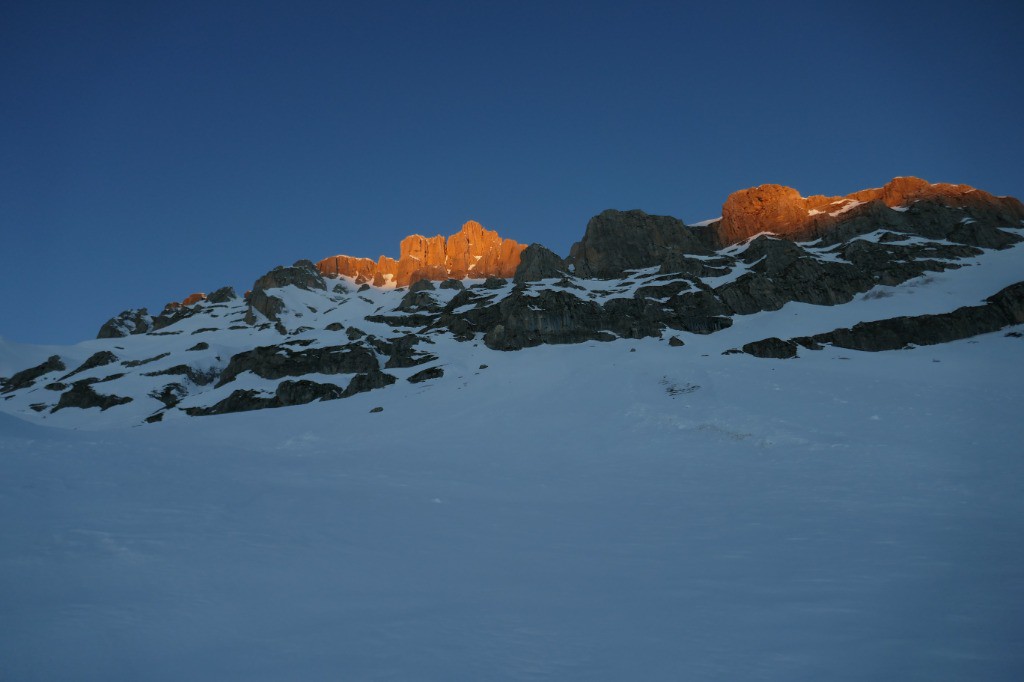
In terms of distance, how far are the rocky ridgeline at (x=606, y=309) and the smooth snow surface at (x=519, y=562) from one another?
3680 cm

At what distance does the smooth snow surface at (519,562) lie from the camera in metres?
5.48

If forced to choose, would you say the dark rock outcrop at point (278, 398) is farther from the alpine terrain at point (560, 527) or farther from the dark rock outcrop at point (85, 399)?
the dark rock outcrop at point (85, 399)

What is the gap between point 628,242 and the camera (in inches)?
3873

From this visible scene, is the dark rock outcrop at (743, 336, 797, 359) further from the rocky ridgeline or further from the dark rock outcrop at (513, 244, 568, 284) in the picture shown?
the dark rock outcrop at (513, 244, 568, 284)

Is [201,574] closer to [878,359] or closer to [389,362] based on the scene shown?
[878,359]

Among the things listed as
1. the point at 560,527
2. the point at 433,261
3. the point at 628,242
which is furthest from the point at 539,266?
the point at 560,527

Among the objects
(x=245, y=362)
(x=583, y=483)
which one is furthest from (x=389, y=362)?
(x=583, y=483)

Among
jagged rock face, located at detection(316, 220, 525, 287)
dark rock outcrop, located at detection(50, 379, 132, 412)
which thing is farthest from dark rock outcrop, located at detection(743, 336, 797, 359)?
jagged rock face, located at detection(316, 220, 525, 287)

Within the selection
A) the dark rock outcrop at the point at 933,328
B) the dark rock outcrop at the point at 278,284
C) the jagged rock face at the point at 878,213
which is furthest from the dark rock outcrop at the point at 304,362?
the jagged rock face at the point at 878,213

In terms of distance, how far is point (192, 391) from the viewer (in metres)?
66.6

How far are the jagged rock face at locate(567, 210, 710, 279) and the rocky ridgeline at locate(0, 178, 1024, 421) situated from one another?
11.2 inches

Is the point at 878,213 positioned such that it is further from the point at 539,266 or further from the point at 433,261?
the point at 433,261

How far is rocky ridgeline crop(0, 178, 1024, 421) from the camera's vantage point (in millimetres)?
55688

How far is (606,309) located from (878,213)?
55.1 metres
